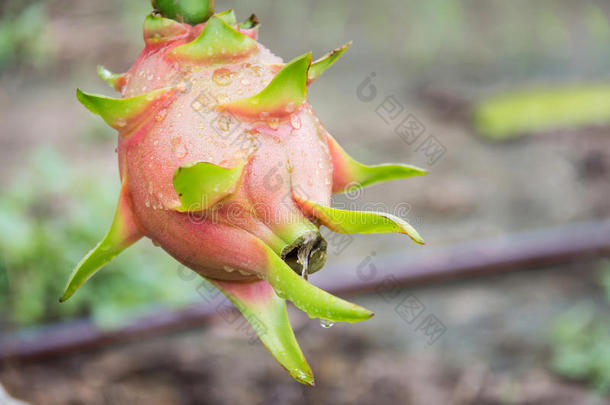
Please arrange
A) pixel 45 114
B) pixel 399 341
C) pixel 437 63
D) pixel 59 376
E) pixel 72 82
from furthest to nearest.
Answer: pixel 437 63 → pixel 72 82 → pixel 45 114 → pixel 399 341 → pixel 59 376

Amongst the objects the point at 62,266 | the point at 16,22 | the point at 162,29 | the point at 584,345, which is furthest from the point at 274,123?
the point at 584,345

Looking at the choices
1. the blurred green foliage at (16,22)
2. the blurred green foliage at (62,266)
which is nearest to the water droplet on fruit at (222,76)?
the blurred green foliage at (16,22)

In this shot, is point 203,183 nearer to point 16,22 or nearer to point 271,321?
point 271,321

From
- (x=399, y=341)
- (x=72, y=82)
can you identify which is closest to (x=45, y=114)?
(x=72, y=82)

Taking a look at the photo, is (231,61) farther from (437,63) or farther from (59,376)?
(437,63)

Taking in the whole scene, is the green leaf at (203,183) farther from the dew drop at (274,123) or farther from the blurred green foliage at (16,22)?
the blurred green foliage at (16,22)
